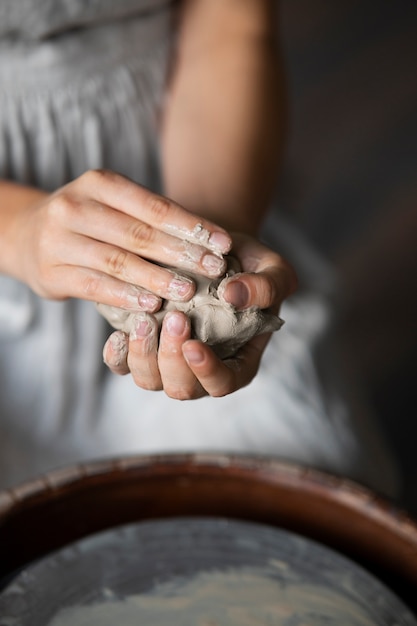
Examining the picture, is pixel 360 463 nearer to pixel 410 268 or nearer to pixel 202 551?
pixel 202 551

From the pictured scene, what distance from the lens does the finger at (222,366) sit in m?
0.57

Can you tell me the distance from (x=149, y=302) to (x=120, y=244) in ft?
0.19

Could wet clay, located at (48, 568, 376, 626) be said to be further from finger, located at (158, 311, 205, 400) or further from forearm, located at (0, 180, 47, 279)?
forearm, located at (0, 180, 47, 279)

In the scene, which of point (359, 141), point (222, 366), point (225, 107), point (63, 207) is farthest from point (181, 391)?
point (359, 141)

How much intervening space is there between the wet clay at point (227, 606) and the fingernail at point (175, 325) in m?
0.23

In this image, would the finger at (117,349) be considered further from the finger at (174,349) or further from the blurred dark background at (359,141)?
the blurred dark background at (359,141)

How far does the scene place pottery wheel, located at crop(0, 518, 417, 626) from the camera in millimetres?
645

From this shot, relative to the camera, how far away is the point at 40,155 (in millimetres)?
925

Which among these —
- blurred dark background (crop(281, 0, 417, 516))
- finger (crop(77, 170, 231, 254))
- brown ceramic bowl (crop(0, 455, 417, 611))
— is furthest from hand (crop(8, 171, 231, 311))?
blurred dark background (crop(281, 0, 417, 516))

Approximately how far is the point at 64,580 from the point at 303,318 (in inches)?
16.6

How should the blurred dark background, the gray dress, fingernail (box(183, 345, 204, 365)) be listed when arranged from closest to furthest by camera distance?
1. fingernail (box(183, 345, 204, 365))
2. the gray dress
3. the blurred dark background

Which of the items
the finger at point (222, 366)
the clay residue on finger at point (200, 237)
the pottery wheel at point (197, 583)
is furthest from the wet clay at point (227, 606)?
the clay residue on finger at point (200, 237)

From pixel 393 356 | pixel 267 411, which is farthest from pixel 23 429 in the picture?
pixel 393 356

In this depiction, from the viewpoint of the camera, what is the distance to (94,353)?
3.09 ft
